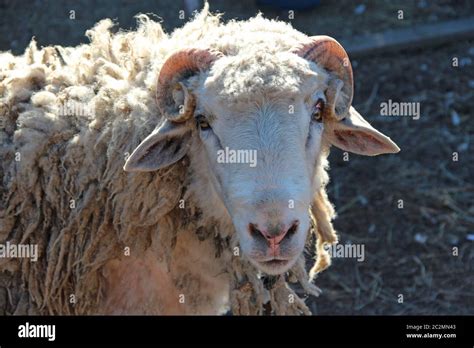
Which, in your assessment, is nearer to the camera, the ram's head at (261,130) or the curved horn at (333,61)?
the ram's head at (261,130)

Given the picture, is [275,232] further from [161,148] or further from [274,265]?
[161,148]

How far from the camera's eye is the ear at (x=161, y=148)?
4875mm

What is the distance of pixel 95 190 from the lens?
5.17 m

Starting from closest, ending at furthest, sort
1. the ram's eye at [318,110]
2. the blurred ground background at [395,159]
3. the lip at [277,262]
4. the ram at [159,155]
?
the lip at [277,262] → the ram at [159,155] → the ram's eye at [318,110] → the blurred ground background at [395,159]

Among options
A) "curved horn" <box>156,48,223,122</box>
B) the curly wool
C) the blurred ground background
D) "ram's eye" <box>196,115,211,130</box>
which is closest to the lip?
the curly wool

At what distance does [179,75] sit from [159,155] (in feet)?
1.20

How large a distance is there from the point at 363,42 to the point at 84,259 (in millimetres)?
5042

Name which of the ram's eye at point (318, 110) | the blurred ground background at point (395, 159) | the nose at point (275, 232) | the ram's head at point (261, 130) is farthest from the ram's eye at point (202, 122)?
the blurred ground background at point (395, 159)

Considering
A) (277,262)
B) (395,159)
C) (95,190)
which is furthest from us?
(395,159)

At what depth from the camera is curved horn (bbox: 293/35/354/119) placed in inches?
195

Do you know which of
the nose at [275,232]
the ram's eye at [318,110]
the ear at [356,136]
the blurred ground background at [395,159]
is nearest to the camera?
the nose at [275,232]

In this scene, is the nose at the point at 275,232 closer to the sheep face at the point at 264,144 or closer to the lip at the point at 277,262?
the sheep face at the point at 264,144

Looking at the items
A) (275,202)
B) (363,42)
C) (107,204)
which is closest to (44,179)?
(107,204)

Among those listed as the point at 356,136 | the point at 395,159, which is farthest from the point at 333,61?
the point at 395,159
